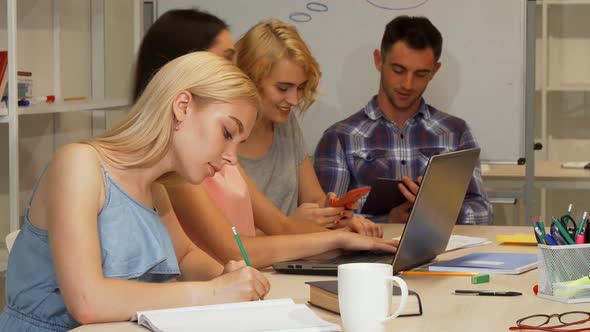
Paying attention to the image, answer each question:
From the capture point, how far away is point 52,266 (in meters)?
1.67

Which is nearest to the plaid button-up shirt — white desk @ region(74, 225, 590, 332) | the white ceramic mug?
white desk @ region(74, 225, 590, 332)

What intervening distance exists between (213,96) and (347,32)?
7.24ft

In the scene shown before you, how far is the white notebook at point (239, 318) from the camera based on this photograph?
4.49 ft

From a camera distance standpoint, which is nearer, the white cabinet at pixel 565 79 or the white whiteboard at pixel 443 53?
the white whiteboard at pixel 443 53

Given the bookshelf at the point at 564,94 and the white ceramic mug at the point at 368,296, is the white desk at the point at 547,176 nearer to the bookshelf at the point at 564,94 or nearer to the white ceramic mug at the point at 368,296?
the bookshelf at the point at 564,94

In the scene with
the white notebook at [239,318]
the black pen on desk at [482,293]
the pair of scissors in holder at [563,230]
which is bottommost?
the black pen on desk at [482,293]

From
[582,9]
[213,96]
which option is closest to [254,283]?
[213,96]

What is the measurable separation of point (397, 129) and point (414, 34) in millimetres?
358

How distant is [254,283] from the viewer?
5.15 ft

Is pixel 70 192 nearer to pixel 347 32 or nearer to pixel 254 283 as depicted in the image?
pixel 254 283

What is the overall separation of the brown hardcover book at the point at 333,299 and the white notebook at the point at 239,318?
0.04 m

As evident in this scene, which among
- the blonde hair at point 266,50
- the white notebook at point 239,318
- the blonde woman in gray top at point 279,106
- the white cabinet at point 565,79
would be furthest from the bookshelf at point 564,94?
the white notebook at point 239,318

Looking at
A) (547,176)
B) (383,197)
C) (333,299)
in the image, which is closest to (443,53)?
(547,176)

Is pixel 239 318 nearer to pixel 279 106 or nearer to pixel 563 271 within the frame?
pixel 563 271
